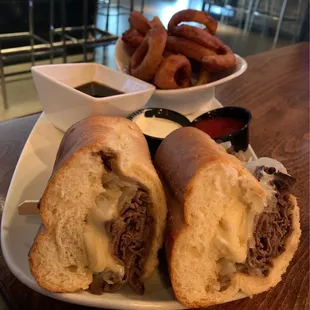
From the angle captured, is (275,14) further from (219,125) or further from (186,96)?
(219,125)

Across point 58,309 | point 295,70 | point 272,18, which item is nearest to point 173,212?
point 58,309

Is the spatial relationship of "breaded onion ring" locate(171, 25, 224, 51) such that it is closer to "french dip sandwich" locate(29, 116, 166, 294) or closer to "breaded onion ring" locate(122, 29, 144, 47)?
"breaded onion ring" locate(122, 29, 144, 47)

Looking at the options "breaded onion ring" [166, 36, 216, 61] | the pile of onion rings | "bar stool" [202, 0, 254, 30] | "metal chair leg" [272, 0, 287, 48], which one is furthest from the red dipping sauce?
"bar stool" [202, 0, 254, 30]

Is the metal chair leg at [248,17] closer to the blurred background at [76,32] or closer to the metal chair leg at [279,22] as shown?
the blurred background at [76,32]

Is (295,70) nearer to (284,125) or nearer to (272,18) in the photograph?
(284,125)

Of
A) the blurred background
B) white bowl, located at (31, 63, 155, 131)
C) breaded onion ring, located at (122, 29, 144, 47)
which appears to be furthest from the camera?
the blurred background

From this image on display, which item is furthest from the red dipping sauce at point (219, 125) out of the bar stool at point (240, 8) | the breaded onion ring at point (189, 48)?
the bar stool at point (240, 8)
